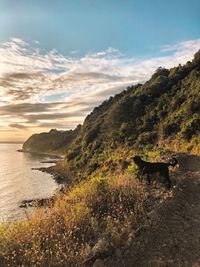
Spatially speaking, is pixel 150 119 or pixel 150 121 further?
pixel 150 119

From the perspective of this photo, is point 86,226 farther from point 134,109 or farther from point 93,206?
point 134,109

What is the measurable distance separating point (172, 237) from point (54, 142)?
165m

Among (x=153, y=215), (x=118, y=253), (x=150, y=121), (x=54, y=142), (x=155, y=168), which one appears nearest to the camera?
(x=118, y=253)

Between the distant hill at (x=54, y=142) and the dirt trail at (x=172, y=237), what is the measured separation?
127604 mm

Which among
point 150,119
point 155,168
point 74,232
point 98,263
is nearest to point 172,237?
point 98,263

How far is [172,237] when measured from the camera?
13.2ft

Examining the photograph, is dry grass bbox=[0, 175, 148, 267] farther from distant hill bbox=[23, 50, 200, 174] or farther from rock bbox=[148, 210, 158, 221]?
distant hill bbox=[23, 50, 200, 174]

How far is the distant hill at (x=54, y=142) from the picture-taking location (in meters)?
142

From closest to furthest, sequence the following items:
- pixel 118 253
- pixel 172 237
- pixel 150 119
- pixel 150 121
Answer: pixel 118 253 < pixel 172 237 < pixel 150 121 < pixel 150 119

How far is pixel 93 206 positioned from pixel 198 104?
27180 millimetres

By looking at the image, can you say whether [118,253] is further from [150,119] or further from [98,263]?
[150,119]

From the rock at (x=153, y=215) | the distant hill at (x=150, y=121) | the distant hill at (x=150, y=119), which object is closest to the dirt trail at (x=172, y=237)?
the rock at (x=153, y=215)

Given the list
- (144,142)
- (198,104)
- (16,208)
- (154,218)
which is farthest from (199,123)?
(16,208)

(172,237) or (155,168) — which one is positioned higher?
(155,168)
